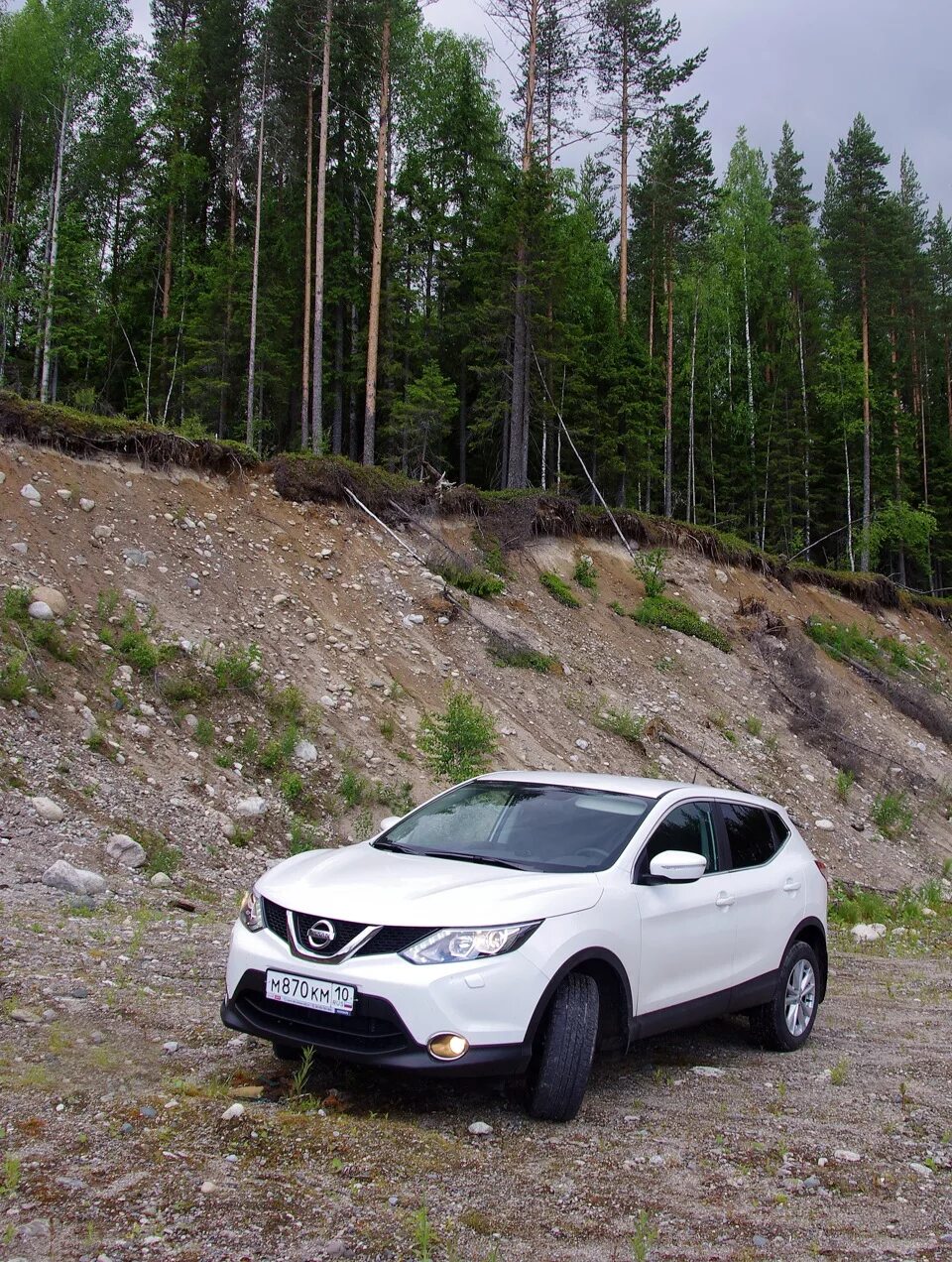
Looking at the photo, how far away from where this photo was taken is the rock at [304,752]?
13.0 m

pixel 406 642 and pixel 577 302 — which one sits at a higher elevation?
pixel 577 302

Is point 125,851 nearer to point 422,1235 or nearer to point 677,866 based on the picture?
point 677,866

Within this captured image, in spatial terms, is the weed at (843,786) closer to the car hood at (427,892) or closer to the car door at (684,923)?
the car door at (684,923)

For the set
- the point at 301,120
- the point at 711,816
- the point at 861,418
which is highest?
the point at 301,120

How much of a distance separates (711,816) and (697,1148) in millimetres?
2150

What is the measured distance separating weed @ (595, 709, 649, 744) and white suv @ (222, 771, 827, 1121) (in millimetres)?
10485

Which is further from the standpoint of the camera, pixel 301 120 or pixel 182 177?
pixel 182 177

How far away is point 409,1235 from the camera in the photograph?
3.33 m

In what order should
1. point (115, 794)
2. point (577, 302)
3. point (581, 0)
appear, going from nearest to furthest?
point (115, 794) < point (581, 0) < point (577, 302)

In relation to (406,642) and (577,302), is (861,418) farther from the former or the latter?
(406,642)

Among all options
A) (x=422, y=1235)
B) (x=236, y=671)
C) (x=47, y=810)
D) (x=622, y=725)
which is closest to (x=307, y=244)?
(x=622, y=725)

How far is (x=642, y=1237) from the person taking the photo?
3402 mm

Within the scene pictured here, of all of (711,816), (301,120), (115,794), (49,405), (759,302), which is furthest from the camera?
(759,302)

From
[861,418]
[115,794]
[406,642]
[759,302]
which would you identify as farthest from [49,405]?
[759,302]
